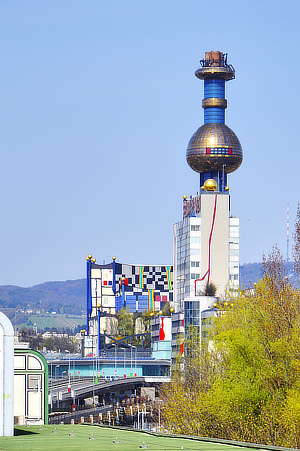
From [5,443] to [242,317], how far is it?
26920 millimetres

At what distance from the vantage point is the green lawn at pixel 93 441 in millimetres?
18875

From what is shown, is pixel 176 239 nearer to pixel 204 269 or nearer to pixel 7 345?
pixel 204 269

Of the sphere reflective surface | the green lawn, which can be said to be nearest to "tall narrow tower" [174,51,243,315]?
the sphere reflective surface

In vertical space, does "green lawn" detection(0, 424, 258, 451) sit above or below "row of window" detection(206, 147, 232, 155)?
below

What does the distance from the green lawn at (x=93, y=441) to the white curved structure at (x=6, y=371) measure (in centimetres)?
57

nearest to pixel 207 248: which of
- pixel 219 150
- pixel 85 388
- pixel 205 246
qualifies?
pixel 205 246

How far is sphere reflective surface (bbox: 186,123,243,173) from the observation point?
15588cm

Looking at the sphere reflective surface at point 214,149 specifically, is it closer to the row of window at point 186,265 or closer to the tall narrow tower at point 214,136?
the tall narrow tower at point 214,136

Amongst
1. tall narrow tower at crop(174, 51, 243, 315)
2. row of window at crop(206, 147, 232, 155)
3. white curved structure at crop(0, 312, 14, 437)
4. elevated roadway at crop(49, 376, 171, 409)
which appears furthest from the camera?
row of window at crop(206, 147, 232, 155)

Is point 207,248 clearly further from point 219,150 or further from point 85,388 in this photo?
point 219,150

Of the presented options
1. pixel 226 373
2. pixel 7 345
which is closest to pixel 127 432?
pixel 7 345

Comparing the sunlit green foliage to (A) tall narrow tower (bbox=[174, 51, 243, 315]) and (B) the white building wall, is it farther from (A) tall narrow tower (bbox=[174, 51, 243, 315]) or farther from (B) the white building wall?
(B) the white building wall

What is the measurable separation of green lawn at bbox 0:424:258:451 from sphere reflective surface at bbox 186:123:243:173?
13224 cm

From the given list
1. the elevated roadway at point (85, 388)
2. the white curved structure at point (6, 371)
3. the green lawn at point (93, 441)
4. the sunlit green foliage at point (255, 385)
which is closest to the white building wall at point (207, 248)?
the elevated roadway at point (85, 388)
